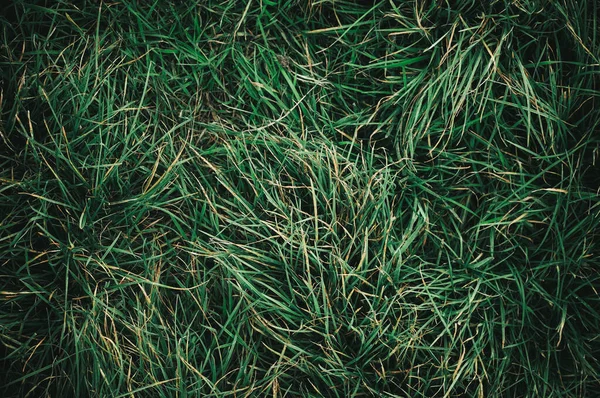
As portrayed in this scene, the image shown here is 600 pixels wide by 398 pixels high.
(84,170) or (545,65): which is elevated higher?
(545,65)

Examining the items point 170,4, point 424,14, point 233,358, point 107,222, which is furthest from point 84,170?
point 424,14

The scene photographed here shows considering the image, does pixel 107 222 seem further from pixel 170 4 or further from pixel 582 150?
pixel 582 150

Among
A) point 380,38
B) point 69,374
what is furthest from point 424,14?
point 69,374

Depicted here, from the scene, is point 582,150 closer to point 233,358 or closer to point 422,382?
point 422,382

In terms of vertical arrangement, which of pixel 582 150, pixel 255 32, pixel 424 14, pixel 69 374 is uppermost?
pixel 424 14

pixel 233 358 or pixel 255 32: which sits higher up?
pixel 255 32

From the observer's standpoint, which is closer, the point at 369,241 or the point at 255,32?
the point at 369,241
